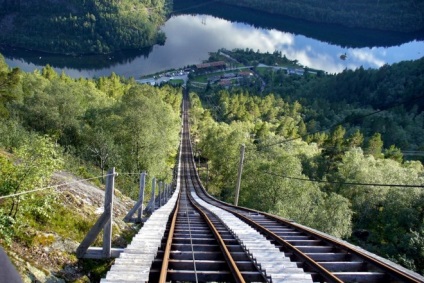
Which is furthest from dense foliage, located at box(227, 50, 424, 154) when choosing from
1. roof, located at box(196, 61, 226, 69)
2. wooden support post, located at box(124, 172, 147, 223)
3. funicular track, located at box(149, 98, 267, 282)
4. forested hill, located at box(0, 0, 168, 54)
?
funicular track, located at box(149, 98, 267, 282)

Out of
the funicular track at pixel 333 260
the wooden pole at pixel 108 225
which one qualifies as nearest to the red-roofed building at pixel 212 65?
the funicular track at pixel 333 260

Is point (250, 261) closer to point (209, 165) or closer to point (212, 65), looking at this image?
point (209, 165)

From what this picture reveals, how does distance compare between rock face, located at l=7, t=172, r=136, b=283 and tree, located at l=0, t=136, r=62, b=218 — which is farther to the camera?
tree, located at l=0, t=136, r=62, b=218

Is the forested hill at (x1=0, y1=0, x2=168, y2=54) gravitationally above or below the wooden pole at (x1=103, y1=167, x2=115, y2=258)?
above

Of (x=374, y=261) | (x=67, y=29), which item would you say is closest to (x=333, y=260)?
(x=374, y=261)

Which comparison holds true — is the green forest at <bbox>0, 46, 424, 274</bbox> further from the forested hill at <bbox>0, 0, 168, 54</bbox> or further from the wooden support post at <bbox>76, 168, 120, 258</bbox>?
the forested hill at <bbox>0, 0, 168, 54</bbox>

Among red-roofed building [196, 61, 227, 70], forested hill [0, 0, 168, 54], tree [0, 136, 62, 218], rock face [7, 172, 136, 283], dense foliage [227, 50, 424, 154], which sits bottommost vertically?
rock face [7, 172, 136, 283]

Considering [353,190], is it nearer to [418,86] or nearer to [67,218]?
[67,218]

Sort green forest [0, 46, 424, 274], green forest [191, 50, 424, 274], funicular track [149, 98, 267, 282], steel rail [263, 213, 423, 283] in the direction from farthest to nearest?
green forest [191, 50, 424, 274] < green forest [0, 46, 424, 274] < steel rail [263, 213, 423, 283] < funicular track [149, 98, 267, 282]

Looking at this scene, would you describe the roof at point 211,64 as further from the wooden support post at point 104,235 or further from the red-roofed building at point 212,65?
the wooden support post at point 104,235

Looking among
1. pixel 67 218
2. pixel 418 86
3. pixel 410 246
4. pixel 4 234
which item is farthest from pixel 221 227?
pixel 418 86
